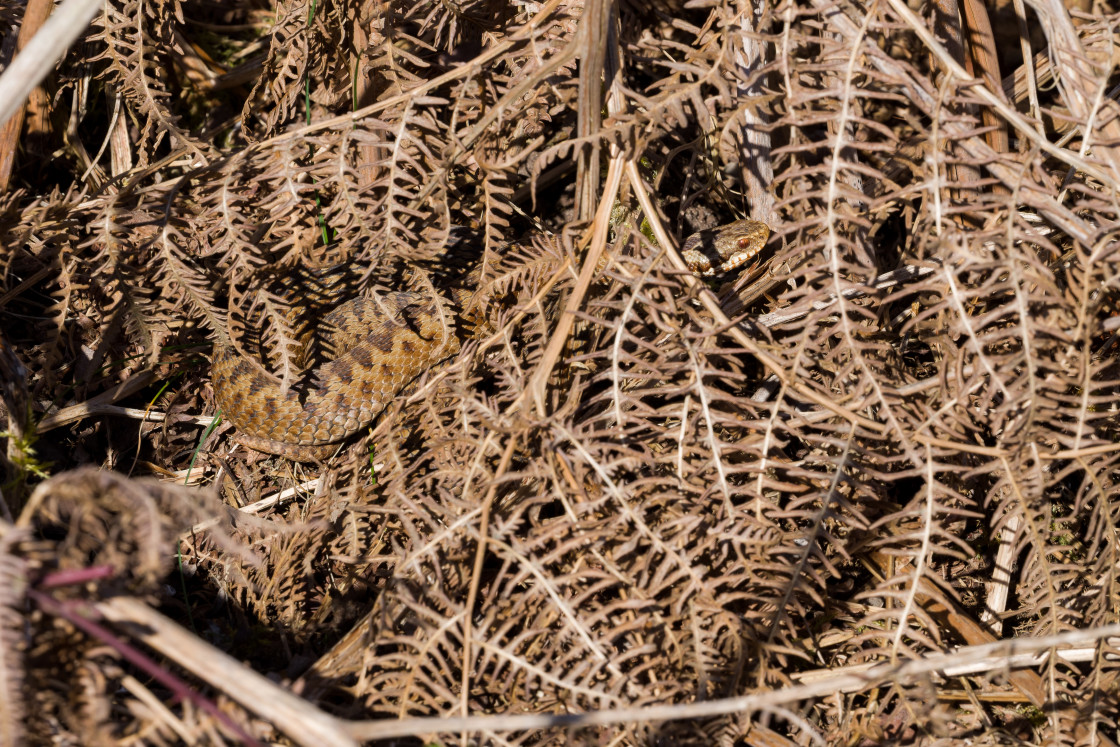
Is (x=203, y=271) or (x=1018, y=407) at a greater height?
(x=203, y=271)

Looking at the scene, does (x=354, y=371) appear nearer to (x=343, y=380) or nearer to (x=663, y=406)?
(x=343, y=380)

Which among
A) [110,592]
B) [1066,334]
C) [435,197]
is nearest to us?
[110,592]

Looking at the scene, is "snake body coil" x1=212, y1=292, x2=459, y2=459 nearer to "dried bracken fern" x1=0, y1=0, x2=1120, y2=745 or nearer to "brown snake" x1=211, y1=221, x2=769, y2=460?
"brown snake" x1=211, y1=221, x2=769, y2=460

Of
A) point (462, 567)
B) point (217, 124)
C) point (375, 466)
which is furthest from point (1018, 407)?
point (217, 124)

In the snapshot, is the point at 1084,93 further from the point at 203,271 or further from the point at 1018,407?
the point at 203,271

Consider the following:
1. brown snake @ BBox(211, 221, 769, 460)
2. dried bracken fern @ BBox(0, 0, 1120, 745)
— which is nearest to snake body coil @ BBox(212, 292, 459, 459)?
brown snake @ BBox(211, 221, 769, 460)

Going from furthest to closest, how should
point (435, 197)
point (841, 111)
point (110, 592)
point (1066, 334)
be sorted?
point (435, 197)
point (841, 111)
point (1066, 334)
point (110, 592)

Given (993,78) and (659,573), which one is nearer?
(659,573)

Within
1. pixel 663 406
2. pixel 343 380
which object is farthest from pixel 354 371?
pixel 663 406
